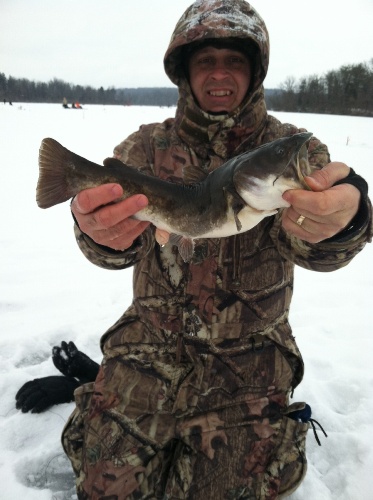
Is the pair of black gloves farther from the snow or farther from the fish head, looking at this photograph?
the fish head

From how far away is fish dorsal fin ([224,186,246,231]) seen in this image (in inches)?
77.0

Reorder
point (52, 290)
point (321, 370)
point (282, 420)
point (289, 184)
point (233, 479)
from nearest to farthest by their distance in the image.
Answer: point (289, 184)
point (233, 479)
point (282, 420)
point (321, 370)
point (52, 290)

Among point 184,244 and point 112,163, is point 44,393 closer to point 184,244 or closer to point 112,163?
point 184,244

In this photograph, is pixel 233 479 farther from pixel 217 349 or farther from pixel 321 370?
pixel 321 370

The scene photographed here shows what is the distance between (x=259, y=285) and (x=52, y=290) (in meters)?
3.14

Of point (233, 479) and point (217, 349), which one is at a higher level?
point (217, 349)

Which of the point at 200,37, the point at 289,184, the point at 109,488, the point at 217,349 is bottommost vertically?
the point at 109,488

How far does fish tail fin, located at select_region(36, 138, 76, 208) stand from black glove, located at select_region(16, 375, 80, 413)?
1.83 m

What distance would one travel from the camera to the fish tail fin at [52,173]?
2016mm

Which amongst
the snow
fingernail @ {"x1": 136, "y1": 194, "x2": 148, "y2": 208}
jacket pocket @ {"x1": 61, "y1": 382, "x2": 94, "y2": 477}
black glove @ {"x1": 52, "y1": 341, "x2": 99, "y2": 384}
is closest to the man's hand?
fingernail @ {"x1": 136, "y1": 194, "x2": 148, "y2": 208}

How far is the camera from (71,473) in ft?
9.23

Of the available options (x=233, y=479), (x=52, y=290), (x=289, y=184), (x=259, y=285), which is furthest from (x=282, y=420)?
(x=52, y=290)

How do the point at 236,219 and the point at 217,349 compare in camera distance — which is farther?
the point at 217,349

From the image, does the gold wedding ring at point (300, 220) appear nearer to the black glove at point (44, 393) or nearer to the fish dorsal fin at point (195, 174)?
the fish dorsal fin at point (195, 174)
